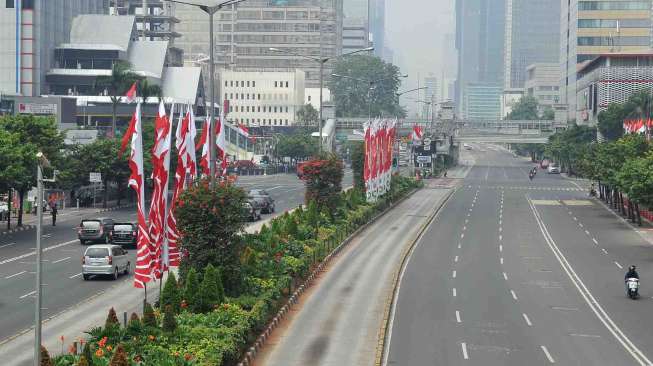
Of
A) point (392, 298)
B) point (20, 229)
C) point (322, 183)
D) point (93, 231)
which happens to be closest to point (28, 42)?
point (20, 229)

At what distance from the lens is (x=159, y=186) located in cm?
3788

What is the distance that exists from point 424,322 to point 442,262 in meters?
20.4

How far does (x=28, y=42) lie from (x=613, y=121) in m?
80.9

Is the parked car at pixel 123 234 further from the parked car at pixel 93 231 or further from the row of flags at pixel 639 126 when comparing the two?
the row of flags at pixel 639 126

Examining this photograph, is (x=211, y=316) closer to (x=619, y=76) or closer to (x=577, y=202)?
(x=577, y=202)

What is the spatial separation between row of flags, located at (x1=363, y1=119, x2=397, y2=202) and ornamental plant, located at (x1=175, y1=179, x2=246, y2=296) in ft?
142

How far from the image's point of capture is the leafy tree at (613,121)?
154m

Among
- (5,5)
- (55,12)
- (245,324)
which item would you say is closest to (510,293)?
(245,324)

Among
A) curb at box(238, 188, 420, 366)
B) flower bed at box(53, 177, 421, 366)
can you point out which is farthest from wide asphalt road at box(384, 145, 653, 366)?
flower bed at box(53, 177, 421, 366)

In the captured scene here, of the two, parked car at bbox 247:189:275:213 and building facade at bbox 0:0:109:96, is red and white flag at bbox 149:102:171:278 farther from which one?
building facade at bbox 0:0:109:96

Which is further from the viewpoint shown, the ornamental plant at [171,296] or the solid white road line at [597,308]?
the ornamental plant at [171,296]

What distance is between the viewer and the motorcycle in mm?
50531

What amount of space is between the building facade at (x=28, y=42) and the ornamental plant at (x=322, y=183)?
84.4 meters

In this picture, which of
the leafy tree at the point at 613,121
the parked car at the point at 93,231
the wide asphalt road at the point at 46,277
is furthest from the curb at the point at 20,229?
the leafy tree at the point at 613,121
